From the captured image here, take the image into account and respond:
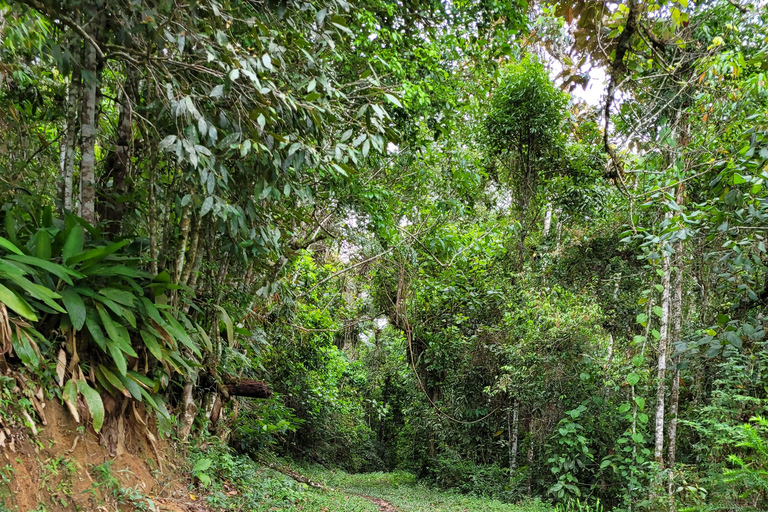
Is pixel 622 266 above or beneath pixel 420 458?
above

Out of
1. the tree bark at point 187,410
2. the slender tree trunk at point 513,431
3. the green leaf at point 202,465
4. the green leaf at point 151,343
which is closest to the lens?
the green leaf at point 151,343

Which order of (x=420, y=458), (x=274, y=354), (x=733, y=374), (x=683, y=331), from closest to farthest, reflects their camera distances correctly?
(x=733, y=374) < (x=683, y=331) < (x=274, y=354) < (x=420, y=458)

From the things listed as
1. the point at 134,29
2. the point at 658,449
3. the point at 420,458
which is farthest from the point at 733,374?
the point at 420,458

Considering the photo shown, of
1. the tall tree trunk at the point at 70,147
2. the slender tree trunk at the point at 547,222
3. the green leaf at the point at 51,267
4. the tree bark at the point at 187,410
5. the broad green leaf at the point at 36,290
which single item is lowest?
the tree bark at the point at 187,410

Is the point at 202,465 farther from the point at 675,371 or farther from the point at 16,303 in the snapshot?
the point at 675,371

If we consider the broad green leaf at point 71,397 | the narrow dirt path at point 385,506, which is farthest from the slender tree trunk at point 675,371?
the broad green leaf at point 71,397

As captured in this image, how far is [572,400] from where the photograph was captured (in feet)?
23.3

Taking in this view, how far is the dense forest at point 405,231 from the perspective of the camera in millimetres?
2805

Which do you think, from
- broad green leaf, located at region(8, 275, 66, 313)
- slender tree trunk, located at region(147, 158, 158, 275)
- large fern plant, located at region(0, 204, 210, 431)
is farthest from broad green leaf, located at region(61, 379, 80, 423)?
slender tree trunk, located at region(147, 158, 158, 275)

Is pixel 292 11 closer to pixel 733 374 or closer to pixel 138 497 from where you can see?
pixel 138 497

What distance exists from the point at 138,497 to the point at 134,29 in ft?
9.44

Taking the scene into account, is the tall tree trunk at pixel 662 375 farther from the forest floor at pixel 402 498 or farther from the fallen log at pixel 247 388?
the fallen log at pixel 247 388

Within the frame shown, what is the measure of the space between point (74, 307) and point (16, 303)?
0.32 m

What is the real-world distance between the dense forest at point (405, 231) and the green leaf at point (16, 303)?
2 centimetres
